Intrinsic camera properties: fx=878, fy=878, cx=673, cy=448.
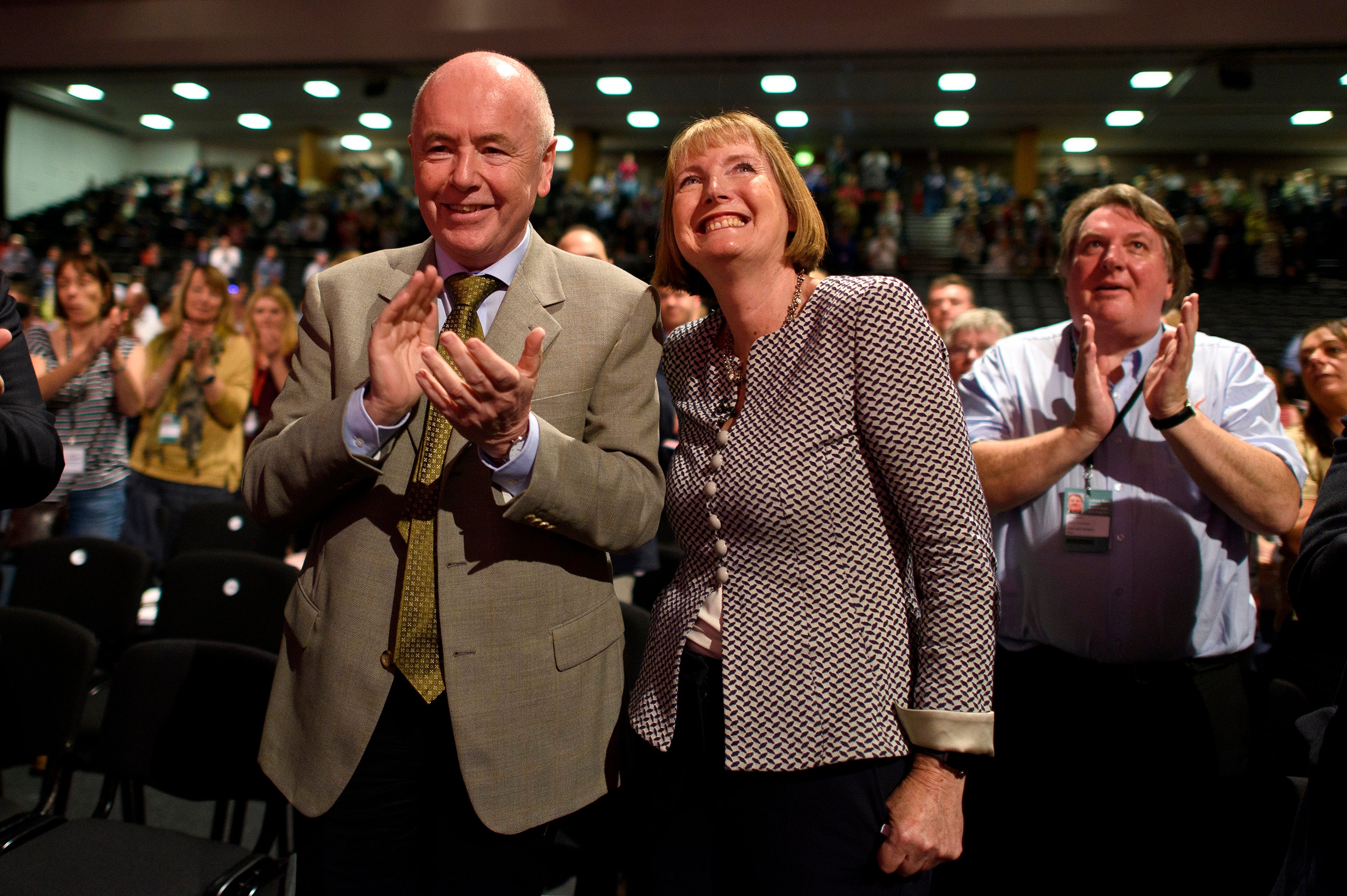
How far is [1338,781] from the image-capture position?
890 mm

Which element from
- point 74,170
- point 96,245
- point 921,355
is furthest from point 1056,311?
point 74,170

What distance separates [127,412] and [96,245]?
14762 mm

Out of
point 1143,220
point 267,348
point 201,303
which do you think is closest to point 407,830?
point 1143,220

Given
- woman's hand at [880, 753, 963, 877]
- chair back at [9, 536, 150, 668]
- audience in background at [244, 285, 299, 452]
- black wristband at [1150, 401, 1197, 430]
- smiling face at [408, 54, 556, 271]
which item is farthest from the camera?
audience in background at [244, 285, 299, 452]

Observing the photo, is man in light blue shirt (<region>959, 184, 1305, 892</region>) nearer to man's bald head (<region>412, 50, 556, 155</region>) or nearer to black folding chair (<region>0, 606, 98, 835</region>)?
man's bald head (<region>412, 50, 556, 155</region>)

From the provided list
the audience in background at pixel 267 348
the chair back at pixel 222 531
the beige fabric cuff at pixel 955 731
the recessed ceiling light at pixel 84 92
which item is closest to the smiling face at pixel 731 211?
the beige fabric cuff at pixel 955 731

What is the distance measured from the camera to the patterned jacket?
1.09 meters

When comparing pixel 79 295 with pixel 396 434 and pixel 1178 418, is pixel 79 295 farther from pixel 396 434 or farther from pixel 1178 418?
pixel 1178 418

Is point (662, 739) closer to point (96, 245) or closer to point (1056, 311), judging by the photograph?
point (1056, 311)

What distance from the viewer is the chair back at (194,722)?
187 cm

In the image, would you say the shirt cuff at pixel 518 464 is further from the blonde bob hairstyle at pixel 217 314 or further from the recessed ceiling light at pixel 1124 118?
the recessed ceiling light at pixel 1124 118

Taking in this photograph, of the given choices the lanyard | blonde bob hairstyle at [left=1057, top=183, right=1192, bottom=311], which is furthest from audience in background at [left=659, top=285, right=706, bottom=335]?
the lanyard

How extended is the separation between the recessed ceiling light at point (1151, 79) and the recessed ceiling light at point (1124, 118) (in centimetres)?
229

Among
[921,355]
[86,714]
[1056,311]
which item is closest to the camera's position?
[921,355]
